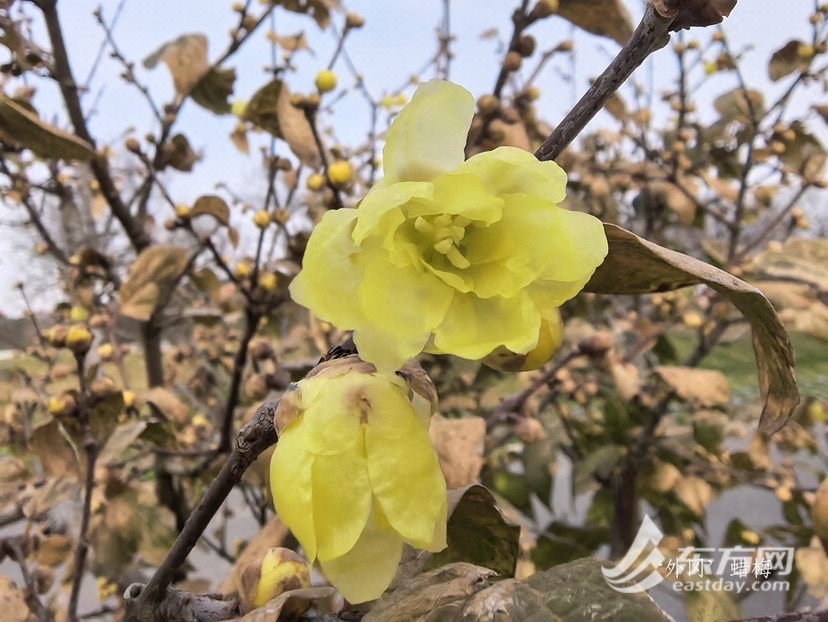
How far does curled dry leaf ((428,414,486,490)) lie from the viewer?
1.22 ft

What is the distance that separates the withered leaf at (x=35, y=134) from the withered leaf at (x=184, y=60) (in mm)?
316

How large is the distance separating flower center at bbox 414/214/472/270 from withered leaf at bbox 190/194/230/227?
1.71 feet

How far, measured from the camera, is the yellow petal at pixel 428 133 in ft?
0.69

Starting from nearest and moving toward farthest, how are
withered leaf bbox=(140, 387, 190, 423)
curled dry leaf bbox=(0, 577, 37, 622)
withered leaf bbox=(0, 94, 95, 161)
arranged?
1. curled dry leaf bbox=(0, 577, 37, 622)
2. withered leaf bbox=(0, 94, 95, 161)
3. withered leaf bbox=(140, 387, 190, 423)

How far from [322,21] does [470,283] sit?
0.66m

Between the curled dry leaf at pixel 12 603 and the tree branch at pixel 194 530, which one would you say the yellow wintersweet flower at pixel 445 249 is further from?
the curled dry leaf at pixel 12 603

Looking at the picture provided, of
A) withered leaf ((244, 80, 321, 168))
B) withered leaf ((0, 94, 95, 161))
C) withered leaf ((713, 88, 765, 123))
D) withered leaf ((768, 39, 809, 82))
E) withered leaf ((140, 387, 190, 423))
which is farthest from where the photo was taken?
withered leaf ((713, 88, 765, 123))

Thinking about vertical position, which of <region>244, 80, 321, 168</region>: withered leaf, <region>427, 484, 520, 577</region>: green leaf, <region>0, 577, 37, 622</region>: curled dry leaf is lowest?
<region>0, 577, 37, 622</region>: curled dry leaf

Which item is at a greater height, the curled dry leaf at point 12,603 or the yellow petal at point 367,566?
the yellow petal at point 367,566

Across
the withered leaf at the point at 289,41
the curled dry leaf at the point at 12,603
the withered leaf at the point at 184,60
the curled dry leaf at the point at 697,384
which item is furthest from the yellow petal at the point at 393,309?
the withered leaf at the point at 289,41

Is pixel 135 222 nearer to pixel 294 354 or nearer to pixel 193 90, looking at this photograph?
pixel 193 90

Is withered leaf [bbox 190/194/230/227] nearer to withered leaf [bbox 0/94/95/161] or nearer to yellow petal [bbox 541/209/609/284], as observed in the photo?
withered leaf [bbox 0/94/95/161]

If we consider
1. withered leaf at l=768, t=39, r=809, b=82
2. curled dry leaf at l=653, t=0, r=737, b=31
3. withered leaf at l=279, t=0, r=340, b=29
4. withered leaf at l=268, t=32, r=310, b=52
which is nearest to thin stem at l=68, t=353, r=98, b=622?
curled dry leaf at l=653, t=0, r=737, b=31

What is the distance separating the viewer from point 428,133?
0.21 meters
